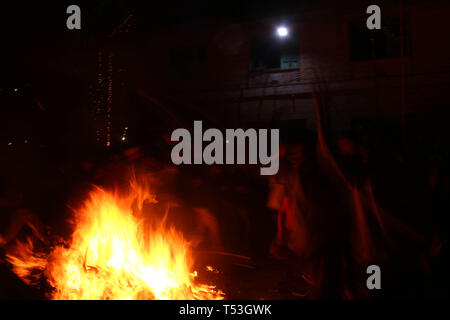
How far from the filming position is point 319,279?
4.59 m

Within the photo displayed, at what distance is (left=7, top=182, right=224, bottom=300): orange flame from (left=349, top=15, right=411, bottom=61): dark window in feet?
31.8

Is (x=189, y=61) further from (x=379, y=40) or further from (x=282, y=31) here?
(x=379, y=40)

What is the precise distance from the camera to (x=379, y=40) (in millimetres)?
12297

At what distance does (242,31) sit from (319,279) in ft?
35.5

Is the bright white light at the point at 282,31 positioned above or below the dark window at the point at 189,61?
above

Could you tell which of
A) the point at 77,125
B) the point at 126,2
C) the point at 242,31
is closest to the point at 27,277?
the point at 77,125

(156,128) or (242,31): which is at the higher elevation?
(242,31)

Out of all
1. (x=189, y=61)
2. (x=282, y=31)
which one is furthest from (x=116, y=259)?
(x=189, y=61)

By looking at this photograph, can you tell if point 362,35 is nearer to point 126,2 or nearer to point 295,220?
point 126,2

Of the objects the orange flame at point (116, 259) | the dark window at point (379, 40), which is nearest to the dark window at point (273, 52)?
the dark window at point (379, 40)

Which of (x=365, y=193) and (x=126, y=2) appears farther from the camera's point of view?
(x=126, y=2)

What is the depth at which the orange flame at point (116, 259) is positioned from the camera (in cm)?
467

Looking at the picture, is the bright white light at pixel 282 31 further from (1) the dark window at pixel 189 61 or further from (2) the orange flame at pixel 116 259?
(2) the orange flame at pixel 116 259

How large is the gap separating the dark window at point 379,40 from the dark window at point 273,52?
1872 millimetres
